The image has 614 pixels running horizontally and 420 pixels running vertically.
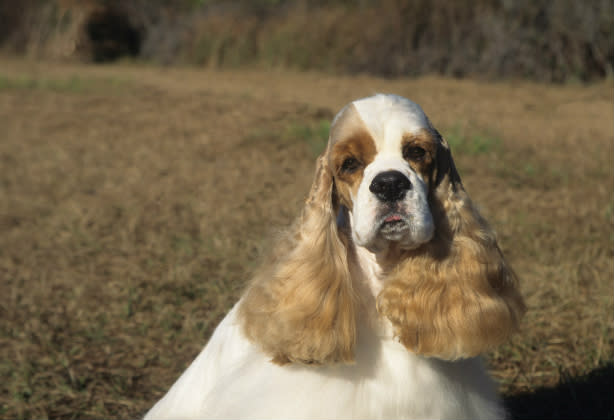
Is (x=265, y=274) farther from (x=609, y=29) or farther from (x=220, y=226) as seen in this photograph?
(x=609, y=29)

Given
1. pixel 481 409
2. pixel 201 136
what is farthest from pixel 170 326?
pixel 201 136

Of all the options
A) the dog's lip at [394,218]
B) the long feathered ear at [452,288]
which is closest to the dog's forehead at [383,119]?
the long feathered ear at [452,288]

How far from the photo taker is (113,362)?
369cm

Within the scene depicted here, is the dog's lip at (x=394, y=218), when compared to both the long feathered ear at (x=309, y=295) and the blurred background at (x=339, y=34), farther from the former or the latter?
the blurred background at (x=339, y=34)

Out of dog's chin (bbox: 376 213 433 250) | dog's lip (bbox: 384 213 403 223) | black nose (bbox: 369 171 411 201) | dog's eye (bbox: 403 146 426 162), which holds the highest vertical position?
dog's eye (bbox: 403 146 426 162)

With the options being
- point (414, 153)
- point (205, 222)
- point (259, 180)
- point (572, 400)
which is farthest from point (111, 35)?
point (414, 153)

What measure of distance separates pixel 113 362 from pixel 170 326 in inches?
16.3

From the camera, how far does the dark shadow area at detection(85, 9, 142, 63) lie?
1872 cm

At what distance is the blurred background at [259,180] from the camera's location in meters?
3.56

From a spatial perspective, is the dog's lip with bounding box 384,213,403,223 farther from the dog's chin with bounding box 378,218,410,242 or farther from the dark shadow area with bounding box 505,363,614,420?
the dark shadow area with bounding box 505,363,614,420

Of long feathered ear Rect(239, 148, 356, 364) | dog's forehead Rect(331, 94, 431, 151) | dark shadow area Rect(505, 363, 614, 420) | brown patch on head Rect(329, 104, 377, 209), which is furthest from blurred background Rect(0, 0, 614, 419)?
dog's forehead Rect(331, 94, 431, 151)

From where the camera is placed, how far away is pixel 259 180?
6.31 m

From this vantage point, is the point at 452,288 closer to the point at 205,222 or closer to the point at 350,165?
the point at 350,165

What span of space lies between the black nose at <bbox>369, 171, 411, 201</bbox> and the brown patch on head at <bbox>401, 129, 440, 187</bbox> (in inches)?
4.5
